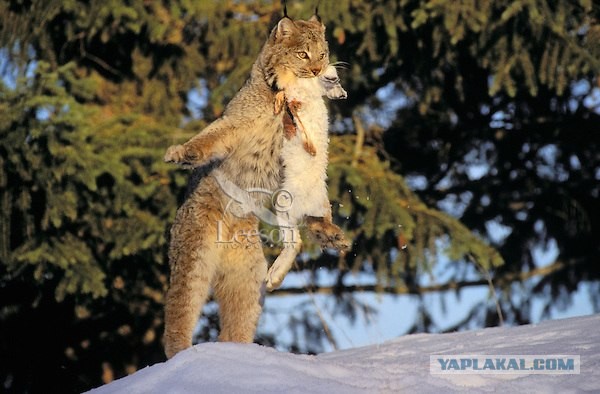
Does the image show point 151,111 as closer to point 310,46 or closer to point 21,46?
point 21,46

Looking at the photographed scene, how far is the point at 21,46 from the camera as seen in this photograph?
865 centimetres

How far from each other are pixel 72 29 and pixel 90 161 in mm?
1961

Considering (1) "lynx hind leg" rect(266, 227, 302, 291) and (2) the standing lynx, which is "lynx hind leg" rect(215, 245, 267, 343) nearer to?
(2) the standing lynx

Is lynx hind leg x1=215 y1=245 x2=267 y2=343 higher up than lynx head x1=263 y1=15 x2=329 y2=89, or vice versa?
lynx head x1=263 y1=15 x2=329 y2=89

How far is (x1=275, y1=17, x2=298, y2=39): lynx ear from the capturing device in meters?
3.16

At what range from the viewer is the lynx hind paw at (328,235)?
2850 millimetres

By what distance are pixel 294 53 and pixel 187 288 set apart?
3.49ft

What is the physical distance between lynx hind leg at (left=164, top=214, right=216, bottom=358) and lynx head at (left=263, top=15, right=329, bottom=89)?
2.52ft

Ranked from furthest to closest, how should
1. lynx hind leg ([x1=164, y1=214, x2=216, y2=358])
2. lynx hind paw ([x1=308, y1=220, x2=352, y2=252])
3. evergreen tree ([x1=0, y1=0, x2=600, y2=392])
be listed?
evergreen tree ([x1=0, y1=0, x2=600, y2=392])
lynx hind leg ([x1=164, y1=214, x2=216, y2=358])
lynx hind paw ([x1=308, y1=220, x2=352, y2=252])

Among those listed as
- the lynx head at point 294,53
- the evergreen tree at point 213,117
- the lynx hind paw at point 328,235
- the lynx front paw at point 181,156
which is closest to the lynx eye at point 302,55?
the lynx head at point 294,53

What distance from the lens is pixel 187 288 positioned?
3617 mm

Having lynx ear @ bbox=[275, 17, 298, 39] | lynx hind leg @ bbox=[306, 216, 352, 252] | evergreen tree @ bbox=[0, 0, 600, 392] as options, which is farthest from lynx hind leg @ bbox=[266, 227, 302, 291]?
evergreen tree @ bbox=[0, 0, 600, 392]

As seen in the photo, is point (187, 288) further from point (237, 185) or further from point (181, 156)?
point (181, 156)

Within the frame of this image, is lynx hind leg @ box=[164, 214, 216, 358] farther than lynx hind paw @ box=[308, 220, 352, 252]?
Yes
